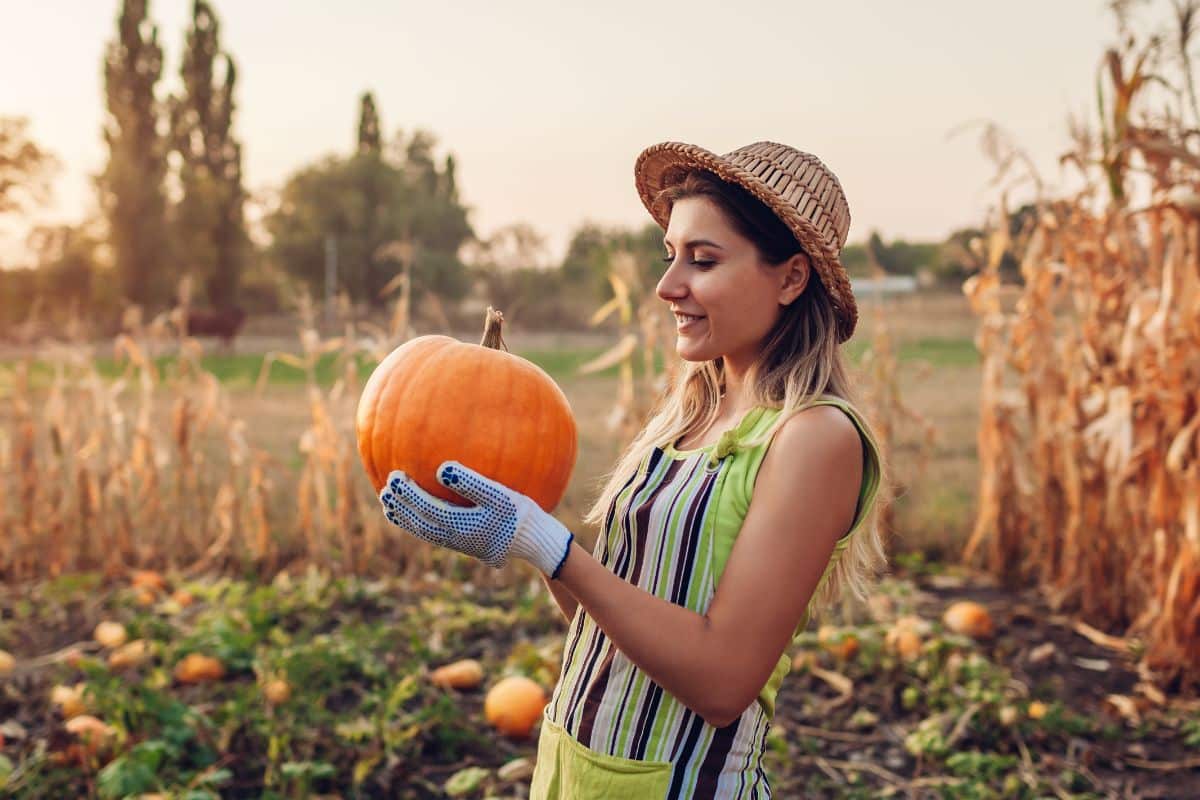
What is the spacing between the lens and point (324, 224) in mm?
40688

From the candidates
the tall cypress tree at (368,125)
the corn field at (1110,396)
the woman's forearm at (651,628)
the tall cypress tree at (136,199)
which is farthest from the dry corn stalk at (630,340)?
the tall cypress tree at (368,125)

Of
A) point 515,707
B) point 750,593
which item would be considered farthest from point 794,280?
point 515,707

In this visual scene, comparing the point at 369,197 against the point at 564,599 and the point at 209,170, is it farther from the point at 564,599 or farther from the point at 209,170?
the point at 564,599

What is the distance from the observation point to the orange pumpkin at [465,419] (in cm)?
157

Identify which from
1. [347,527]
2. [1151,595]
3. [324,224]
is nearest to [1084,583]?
[1151,595]

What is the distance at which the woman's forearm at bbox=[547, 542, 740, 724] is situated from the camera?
128 centimetres

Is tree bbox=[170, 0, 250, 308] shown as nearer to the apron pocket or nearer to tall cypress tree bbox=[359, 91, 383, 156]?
tall cypress tree bbox=[359, 91, 383, 156]

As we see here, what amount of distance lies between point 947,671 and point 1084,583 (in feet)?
3.71

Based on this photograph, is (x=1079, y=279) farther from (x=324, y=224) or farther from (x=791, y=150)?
(x=324, y=224)

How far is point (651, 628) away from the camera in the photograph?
50.2 inches

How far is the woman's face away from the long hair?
0.02m

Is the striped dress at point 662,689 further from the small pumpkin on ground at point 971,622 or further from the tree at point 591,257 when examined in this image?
the tree at point 591,257

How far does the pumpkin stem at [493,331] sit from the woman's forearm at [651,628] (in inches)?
21.0

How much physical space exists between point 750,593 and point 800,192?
0.58 m
